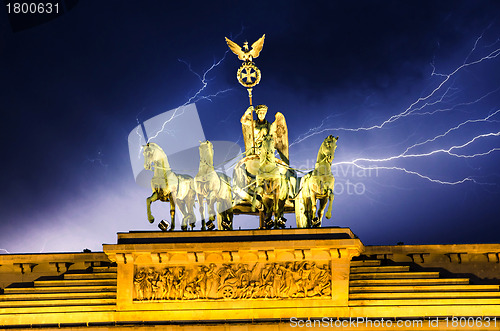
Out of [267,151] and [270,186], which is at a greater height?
[267,151]

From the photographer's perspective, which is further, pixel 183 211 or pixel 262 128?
pixel 262 128

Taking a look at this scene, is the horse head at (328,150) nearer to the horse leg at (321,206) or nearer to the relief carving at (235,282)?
the horse leg at (321,206)

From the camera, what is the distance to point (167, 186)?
2230cm

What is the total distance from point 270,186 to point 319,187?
4.57 ft

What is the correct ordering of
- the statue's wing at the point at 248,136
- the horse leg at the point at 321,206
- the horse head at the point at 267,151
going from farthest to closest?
the statue's wing at the point at 248,136, the horse leg at the point at 321,206, the horse head at the point at 267,151

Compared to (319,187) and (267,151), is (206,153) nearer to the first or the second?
(267,151)

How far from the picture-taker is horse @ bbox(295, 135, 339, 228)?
22.2m

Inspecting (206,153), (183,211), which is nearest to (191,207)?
(183,211)

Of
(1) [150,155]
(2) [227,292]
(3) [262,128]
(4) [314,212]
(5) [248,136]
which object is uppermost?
(3) [262,128]

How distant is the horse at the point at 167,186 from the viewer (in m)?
22.2

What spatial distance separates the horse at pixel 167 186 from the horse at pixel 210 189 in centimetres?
30

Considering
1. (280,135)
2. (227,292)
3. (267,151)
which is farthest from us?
(280,135)

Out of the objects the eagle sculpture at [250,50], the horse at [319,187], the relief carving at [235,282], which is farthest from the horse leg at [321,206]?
the eagle sculpture at [250,50]

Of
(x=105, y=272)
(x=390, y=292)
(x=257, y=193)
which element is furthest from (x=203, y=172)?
(x=390, y=292)
